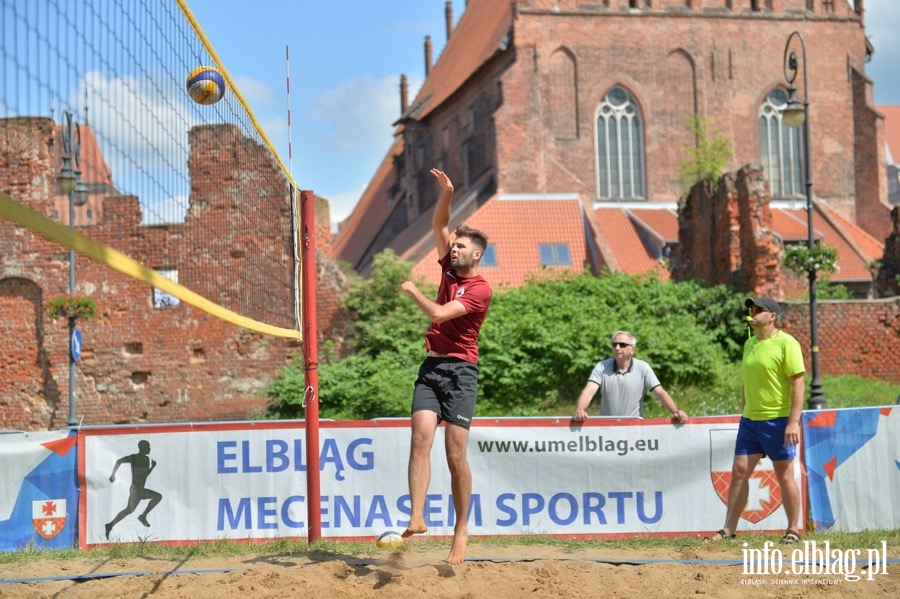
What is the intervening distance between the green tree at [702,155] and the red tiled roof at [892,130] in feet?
136

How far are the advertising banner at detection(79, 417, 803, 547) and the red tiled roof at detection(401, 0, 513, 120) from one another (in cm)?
3725

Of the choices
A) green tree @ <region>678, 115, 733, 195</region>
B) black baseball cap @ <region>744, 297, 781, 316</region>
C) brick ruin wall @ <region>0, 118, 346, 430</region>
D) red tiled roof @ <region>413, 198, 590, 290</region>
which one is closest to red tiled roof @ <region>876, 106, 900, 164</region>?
green tree @ <region>678, 115, 733, 195</region>

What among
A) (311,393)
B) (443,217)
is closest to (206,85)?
(443,217)

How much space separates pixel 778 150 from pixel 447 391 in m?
42.9

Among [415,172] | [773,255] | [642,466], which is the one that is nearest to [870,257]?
[773,255]

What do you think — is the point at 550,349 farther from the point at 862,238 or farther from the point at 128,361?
the point at 862,238

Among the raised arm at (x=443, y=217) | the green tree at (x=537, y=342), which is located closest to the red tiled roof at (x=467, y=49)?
the green tree at (x=537, y=342)

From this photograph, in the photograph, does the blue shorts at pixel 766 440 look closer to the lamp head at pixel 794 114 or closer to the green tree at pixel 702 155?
the lamp head at pixel 794 114

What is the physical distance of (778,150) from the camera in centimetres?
4816

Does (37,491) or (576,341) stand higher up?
(576,341)

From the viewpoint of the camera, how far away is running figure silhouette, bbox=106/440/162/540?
10742 mm

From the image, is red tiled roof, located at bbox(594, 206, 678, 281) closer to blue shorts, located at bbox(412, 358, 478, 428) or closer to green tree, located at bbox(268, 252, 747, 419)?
green tree, located at bbox(268, 252, 747, 419)

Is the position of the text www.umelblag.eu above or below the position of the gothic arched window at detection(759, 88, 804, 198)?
below

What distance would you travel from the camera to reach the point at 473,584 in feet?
24.5
